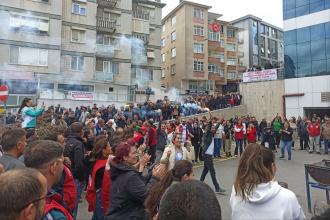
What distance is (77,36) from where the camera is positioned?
3225cm

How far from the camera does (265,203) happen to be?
2799 millimetres

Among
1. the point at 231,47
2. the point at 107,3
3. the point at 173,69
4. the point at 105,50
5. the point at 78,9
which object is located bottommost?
the point at 105,50

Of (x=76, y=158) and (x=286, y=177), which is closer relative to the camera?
(x=76, y=158)

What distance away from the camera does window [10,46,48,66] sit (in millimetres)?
28094

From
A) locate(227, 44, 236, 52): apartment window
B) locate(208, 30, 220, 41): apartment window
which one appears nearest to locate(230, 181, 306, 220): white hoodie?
locate(208, 30, 220, 41): apartment window

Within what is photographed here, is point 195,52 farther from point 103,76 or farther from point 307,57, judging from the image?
point 307,57

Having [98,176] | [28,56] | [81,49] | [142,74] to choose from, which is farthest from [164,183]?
[142,74]

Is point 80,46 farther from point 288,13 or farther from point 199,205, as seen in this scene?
point 199,205

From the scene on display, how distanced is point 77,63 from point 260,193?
3082 centimetres

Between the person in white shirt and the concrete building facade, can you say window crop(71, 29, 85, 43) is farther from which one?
the person in white shirt

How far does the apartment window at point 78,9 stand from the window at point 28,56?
5.44 m

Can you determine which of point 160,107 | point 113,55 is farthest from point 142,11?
point 160,107

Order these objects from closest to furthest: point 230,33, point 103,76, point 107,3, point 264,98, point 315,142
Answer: point 315,142 < point 264,98 < point 103,76 < point 107,3 < point 230,33

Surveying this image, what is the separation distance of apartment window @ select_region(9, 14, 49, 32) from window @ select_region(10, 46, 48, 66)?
1.82 m
